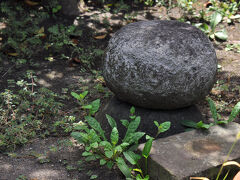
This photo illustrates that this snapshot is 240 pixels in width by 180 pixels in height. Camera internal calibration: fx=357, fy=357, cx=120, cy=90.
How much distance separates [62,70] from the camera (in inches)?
236

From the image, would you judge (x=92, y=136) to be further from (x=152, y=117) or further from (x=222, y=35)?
(x=222, y=35)

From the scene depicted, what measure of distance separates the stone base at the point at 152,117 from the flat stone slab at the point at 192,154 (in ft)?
1.08

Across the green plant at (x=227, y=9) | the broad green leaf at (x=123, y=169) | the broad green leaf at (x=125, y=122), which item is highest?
the green plant at (x=227, y=9)

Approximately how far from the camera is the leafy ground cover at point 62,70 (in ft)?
12.6

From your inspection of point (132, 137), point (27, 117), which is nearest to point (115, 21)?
point (27, 117)

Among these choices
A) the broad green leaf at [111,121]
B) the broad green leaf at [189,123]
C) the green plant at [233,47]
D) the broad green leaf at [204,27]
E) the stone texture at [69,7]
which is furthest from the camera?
the stone texture at [69,7]

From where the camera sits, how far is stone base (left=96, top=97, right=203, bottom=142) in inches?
156

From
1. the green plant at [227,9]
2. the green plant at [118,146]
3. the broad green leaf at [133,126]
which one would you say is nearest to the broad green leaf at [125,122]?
the green plant at [118,146]

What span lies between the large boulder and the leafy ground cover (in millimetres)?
639

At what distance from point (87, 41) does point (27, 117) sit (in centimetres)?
261

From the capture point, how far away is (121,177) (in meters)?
3.49

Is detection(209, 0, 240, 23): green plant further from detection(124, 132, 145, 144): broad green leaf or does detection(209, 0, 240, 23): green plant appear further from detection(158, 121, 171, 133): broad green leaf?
detection(124, 132, 145, 144): broad green leaf

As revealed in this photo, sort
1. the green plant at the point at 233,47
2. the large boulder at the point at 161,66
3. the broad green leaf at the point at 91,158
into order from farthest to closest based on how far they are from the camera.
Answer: the green plant at the point at 233,47 < the large boulder at the point at 161,66 < the broad green leaf at the point at 91,158

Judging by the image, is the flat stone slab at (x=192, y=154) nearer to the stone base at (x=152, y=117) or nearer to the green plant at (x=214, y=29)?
the stone base at (x=152, y=117)
